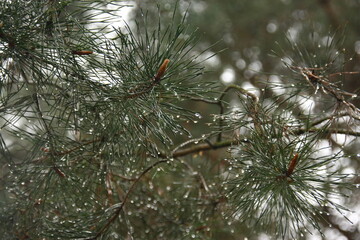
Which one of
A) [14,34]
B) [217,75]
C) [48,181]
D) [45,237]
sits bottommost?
[45,237]

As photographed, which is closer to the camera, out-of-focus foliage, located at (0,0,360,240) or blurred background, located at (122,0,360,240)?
out-of-focus foliage, located at (0,0,360,240)

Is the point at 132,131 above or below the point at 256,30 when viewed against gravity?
below

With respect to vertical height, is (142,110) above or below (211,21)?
below

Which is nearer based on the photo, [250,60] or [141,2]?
[141,2]

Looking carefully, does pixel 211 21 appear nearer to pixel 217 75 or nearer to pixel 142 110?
pixel 217 75

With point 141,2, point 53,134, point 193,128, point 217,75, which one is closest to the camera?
point 53,134

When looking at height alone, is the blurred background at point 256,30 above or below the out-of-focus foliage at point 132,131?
above

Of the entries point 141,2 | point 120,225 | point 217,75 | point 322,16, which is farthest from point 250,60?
point 120,225

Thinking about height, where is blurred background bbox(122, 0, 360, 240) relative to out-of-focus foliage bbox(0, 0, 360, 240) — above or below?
above

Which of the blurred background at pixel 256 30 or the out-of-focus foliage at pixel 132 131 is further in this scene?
the blurred background at pixel 256 30

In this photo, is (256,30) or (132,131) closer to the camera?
(132,131)

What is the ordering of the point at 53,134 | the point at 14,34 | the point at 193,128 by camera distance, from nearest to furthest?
the point at 14,34 → the point at 53,134 → the point at 193,128
